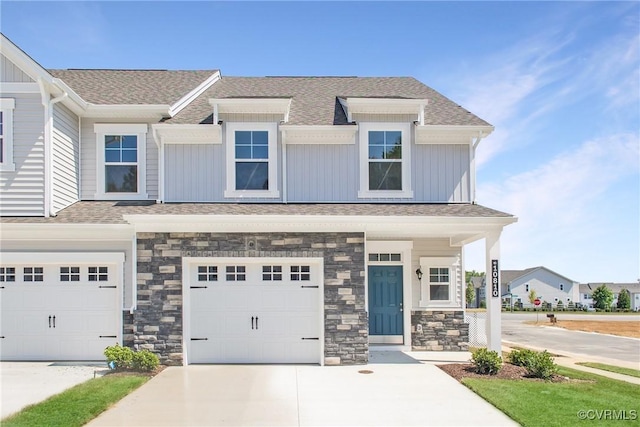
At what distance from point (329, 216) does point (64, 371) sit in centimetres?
617

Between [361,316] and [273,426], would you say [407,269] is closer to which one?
[361,316]

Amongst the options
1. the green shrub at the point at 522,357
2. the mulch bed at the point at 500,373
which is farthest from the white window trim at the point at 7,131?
the green shrub at the point at 522,357

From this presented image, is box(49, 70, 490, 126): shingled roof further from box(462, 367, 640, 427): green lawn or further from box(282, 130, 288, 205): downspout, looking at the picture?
box(462, 367, 640, 427): green lawn

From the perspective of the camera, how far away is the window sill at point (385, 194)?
12.9 metres

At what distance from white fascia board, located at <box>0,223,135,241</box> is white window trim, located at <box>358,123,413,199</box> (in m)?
5.46

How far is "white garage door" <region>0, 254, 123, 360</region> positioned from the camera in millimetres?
11711

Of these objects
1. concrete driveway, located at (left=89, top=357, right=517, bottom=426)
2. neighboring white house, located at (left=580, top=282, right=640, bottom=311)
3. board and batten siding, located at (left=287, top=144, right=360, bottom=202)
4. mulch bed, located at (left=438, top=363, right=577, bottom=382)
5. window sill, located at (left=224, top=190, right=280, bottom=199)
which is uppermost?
board and batten siding, located at (left=287, top=144, right=360, bottom=202)

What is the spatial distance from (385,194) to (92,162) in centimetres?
736

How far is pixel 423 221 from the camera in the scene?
1123cm

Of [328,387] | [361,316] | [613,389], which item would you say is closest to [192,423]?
[328,387]

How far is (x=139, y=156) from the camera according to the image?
13266 millimetres

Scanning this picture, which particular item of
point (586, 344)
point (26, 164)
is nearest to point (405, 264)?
point (26, 164)

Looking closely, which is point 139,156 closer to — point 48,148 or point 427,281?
point 48,148

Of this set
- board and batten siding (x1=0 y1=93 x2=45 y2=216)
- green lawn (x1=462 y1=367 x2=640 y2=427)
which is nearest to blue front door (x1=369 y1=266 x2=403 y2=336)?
green lawn (x1=462 y1=367 x2=640 y2=427)
